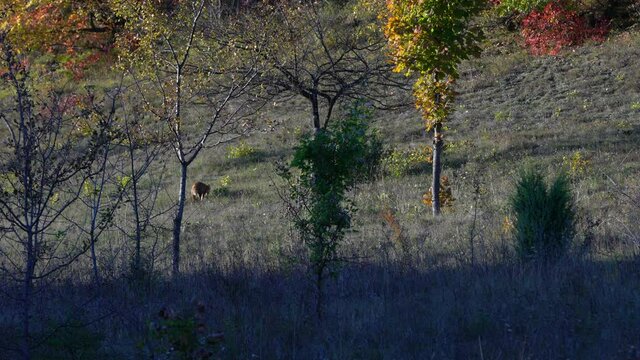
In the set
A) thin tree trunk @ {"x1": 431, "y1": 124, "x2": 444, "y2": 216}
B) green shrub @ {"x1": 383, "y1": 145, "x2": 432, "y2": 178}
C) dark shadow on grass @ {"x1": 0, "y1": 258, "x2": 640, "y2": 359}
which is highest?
green shrub @ {"x1": 383, "y1": 145, "x2": 432, "y2": 178}

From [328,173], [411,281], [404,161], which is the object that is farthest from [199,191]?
[328,173]

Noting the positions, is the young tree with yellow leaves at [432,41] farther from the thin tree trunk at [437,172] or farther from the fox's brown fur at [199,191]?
the fox's brown fur at [199,191]

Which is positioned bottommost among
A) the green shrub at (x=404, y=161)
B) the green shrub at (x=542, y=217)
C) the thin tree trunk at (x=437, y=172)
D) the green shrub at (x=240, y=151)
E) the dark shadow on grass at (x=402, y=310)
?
the dark shadow on grass at (x=402, y=310)

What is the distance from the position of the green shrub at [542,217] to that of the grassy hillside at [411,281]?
0.24 meters

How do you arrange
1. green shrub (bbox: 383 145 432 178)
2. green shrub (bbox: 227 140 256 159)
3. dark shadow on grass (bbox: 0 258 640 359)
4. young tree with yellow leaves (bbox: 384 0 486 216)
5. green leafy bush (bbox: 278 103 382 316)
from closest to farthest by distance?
dark shadow on grass (bbox: 0 258 640 359), green leafy bush (bbox: 278 103 382 316), young tree with yellow leaves (bbox: 384 0 486 216), green shrub (bbox: 383 145 432 178), green shrub (bbox: 227 140 256 159)

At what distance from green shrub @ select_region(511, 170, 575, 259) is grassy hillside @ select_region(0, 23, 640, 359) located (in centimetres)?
24

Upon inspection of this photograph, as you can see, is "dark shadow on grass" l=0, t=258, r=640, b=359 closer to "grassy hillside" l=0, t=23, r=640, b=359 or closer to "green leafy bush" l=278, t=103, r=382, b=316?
"grassy hillside" l=0, t=23, r=640, b=359

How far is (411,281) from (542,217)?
5.91ft

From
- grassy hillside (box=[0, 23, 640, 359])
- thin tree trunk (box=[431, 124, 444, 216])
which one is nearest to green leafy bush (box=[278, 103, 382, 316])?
grassy hillside (box=[0, 23, 640, 359])

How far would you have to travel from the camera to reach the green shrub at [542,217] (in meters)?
8.80

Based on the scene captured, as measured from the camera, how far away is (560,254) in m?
8.57

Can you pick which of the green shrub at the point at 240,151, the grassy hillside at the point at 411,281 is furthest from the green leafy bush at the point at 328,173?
the green shrub at the point at 240,151

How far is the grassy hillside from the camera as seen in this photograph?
20.4ft

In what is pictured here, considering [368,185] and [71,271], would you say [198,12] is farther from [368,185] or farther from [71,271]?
[368,185]
